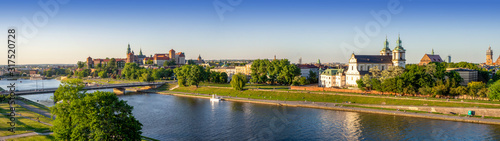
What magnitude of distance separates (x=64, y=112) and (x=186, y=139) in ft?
42.5

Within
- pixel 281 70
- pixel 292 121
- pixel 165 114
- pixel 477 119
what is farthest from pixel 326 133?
pixel 281 70

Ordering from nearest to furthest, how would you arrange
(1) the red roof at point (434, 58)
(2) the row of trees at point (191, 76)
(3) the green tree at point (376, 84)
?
(3) the green tree at point (376, 84) < (2) the row of trees at point (191, 76) < (1) the red roof at point (434, 58)

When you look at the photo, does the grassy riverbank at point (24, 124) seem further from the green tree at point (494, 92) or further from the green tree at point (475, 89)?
the green tree at point (475, 89)

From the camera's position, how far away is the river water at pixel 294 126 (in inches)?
1442

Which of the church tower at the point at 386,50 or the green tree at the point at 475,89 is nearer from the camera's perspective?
the green tree at the point at 475,89

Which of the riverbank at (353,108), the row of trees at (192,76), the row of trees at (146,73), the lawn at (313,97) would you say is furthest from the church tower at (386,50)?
the row of trees at (146,73)

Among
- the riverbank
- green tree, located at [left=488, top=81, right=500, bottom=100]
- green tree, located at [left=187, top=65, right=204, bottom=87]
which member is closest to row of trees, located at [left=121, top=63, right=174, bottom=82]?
green tree, located at [left=187, top=65, right=204, bottom=87]

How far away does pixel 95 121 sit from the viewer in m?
23.9

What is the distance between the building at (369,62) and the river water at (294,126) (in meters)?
23.2

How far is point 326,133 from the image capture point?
1492 inches

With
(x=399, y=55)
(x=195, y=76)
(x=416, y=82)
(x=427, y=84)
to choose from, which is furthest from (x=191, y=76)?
(x=427, y=84)

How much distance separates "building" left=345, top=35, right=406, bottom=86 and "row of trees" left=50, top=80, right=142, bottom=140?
184ft

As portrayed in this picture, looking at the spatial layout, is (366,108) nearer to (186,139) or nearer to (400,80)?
(400,80)

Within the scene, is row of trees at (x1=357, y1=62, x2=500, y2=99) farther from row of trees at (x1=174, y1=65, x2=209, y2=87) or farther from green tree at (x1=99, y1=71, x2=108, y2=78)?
green tree at (x1=99, y1=71, x2=108, y2=78)
